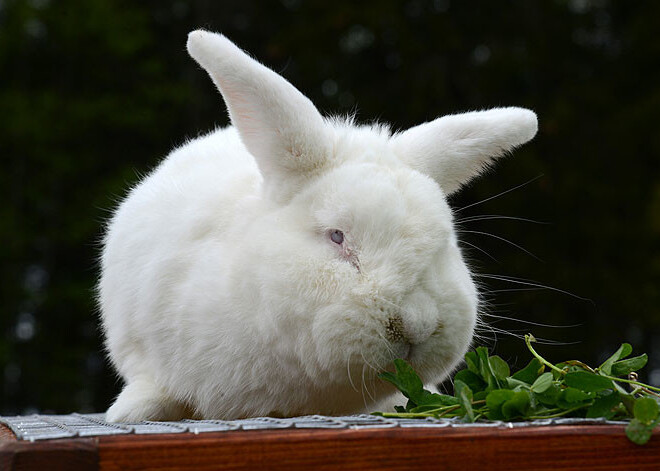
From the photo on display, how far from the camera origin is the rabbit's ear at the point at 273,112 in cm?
259

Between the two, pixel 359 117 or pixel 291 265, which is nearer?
pixel 291 265

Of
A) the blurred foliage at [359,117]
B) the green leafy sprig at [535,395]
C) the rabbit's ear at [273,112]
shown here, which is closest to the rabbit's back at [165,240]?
the rabbit's ear at [273,112]

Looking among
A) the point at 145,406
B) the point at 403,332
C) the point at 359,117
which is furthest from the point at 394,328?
the point at 359,117

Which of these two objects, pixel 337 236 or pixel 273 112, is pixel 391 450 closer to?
pixel 337 236

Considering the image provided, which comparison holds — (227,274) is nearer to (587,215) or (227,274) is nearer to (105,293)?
(105,293)

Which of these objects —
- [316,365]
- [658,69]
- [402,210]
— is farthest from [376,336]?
[658,69]

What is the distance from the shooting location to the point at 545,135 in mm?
8680

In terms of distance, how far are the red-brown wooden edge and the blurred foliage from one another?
602 cm

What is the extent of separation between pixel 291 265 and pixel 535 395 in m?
0.75

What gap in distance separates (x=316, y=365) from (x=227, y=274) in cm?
43

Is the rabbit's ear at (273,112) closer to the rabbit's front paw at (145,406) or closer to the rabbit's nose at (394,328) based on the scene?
the rabbit's nose at (394,328)

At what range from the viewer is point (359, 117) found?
809 cm

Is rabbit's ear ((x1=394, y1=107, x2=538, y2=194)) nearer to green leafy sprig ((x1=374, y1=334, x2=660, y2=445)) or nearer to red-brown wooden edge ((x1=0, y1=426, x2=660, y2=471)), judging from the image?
green leafy sprig ((x1=374, y1=334, x2=660, y2=445))

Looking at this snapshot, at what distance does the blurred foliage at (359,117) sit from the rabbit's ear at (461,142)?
501 cm
